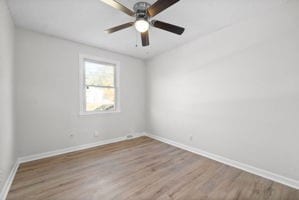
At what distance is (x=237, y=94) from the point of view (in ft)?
7.83

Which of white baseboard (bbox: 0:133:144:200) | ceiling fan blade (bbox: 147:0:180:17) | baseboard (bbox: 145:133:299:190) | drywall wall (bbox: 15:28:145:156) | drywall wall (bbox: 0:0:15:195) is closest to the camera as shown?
ceiling fan blade (bbox: 147:0:180:17)

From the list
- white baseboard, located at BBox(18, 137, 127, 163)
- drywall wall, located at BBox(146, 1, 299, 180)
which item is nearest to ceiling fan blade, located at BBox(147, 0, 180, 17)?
drywall wall, located at BBox(146, 1, 299, 180)

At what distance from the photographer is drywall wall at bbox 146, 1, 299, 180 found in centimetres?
190

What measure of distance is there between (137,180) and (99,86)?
8.11ft

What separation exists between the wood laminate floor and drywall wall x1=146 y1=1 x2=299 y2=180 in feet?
1.31

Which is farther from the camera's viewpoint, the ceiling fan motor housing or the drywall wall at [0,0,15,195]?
the ceiling fan motor housing

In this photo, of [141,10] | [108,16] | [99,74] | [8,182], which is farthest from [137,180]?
[99,74]

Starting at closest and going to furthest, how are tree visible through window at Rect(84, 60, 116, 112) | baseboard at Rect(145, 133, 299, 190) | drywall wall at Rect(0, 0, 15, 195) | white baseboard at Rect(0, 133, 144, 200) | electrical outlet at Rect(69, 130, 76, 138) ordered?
drywall wall at Rect(0, 0, 15, 195), white baseboard at Rect(0, 133, 144, 200), baseboard at Rect(145, 133, 299, 190), electrical outlet at Rect(69, 130, 76, 138), tree visible through window at Rect(84, 60, 116, 112)

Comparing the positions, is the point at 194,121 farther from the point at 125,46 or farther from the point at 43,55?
the point at 43,55

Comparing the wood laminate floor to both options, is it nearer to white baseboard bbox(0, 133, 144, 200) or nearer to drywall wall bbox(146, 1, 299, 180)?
white baseboard bbox(0, 133, 144, 200)

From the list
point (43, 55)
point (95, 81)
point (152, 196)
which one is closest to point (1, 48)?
point (43, 55)

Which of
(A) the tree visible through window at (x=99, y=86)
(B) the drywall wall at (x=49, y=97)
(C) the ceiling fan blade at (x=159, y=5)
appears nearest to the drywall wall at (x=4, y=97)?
(B) the drywall wall at (x=49, y=97)

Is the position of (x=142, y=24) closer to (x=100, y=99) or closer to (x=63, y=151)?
(x=100, y=99)

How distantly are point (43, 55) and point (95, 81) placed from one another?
45.3 inches
